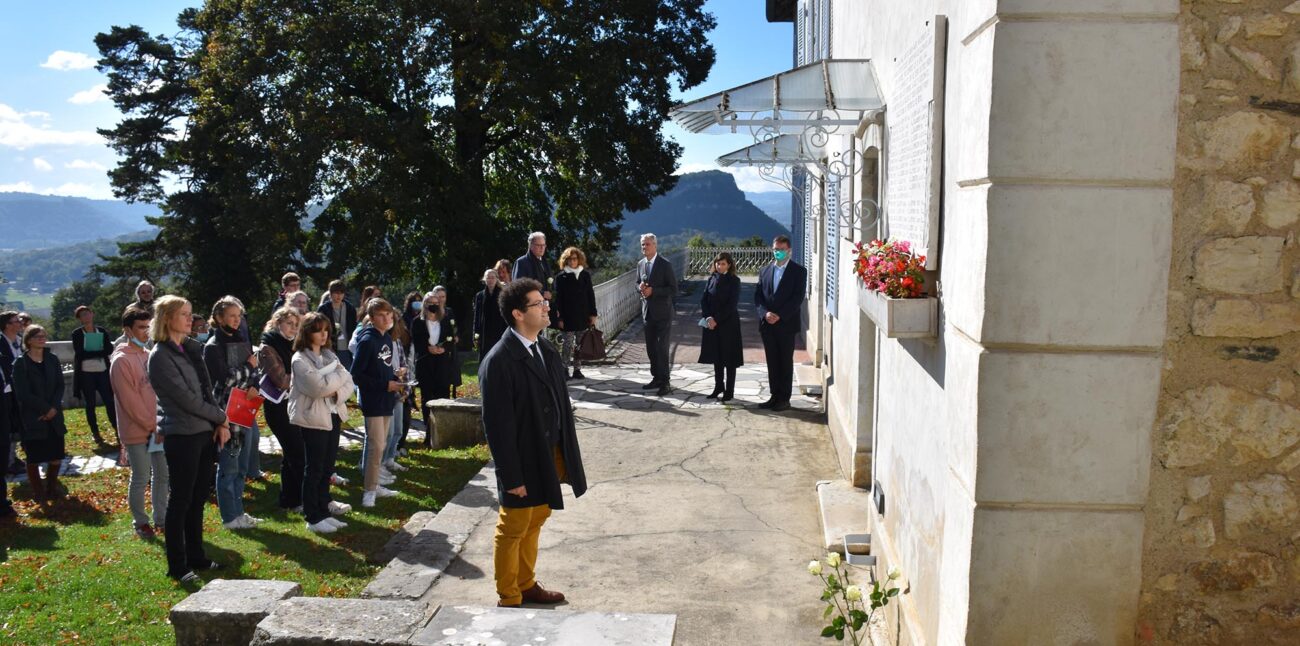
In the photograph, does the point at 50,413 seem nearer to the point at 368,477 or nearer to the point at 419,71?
the point at 368,477

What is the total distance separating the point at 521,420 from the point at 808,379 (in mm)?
7395

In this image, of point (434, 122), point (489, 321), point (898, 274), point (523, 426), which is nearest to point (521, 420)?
point (523, 426)

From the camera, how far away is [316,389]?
675 cm

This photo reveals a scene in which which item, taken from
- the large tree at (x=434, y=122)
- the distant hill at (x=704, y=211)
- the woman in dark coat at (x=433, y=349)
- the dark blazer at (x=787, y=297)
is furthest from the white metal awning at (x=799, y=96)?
the distant hill at (x=704, y=211)

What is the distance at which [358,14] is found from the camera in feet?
65.3

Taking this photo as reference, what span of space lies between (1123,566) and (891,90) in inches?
118

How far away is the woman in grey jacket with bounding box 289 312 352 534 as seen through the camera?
267 inches

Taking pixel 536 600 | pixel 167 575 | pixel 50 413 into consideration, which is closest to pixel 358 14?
pixel 50 413

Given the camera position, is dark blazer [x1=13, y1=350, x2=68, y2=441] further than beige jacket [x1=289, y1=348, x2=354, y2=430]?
Yes

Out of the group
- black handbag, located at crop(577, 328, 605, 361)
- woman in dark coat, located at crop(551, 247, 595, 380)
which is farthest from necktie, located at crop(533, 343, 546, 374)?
black handbag, located at crop(577, 328, 605, 361)

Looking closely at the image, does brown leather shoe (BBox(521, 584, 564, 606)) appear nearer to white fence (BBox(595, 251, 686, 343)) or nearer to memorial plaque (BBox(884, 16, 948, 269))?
memorial plaque (BBox(884, 16, 948, 269))

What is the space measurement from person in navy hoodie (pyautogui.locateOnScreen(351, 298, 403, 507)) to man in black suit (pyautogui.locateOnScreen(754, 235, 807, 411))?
13.3 ft

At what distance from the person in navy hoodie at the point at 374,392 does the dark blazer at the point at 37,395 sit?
2796 mm

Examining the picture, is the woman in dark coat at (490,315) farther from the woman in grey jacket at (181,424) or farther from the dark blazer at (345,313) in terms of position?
the woman in grey jacket at (181,424)
